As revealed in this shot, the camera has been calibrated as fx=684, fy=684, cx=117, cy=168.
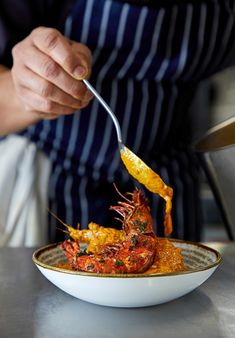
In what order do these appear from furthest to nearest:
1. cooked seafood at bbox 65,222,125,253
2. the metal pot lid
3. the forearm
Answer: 1. the forearm
2. the metal pot lid
3. cooked seafood at bbox 65,222,125,253

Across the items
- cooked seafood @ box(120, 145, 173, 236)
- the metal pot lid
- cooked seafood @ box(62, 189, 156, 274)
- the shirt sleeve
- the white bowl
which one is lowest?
the white bowl

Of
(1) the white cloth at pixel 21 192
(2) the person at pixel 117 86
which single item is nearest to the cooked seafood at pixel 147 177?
(2) the person at pixel 117 86

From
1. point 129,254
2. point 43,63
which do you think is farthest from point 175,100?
point 129,254

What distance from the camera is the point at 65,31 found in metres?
1.33

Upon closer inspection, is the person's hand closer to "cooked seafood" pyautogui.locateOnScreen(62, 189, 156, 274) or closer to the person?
the person

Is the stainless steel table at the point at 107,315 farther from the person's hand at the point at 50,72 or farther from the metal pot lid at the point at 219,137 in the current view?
the person's hand at the point at 50,72

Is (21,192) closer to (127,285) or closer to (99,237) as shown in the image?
(99,237)

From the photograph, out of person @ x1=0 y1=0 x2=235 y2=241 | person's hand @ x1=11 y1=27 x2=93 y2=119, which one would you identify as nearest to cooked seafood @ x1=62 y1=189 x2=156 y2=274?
person's hand @ x1=11 y1=27 x2=93 y2=119

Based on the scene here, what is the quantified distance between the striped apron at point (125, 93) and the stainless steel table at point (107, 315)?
19.8 inches

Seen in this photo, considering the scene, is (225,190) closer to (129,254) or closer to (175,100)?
(129,254)

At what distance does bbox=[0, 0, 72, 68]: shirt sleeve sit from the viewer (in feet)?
4.27

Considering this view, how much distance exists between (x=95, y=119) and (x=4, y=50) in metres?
0.22

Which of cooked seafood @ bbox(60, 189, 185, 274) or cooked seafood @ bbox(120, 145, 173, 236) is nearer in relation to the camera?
cooked seafood @ bbox(60, 189, 185, 274)

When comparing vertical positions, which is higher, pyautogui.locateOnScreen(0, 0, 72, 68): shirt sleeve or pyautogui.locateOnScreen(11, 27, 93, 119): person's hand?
pyautogui.locateOnScreen(0, 0, 72, 68): shirt sleeve
